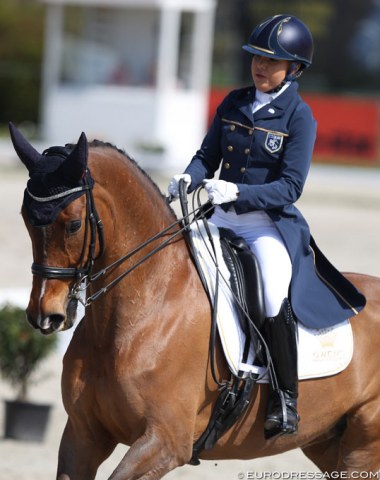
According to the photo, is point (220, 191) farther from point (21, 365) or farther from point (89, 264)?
point (21, 365)

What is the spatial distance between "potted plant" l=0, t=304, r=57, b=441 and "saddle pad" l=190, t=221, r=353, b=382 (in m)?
3.20

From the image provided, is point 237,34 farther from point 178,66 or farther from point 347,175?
point 347,175

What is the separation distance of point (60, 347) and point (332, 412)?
4377 millimetres

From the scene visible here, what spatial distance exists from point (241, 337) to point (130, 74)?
2238 centimetres

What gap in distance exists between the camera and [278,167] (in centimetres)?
470

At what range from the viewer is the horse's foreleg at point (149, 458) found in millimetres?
4184

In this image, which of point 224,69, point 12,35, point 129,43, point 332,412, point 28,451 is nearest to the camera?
point 332,412

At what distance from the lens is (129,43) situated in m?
26.4

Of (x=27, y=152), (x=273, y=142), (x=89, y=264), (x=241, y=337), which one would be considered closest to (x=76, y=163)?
(x=27, y=152)

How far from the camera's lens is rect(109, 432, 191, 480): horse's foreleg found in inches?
165

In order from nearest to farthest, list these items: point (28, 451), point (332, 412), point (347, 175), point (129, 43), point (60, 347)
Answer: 1. point (332, 412)
2. point (28, 451)
3. point (60, 347)
4. point (347, 175)
5. point (129, 43)

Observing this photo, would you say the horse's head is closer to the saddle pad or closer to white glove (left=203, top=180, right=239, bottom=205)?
white glove (left=203, top=180, right=239, bottom=205)

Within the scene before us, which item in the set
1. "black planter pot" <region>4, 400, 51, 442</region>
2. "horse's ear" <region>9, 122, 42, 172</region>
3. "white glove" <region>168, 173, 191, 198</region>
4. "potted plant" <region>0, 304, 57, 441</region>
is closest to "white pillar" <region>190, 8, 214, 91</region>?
"potted plant" <region>0, 304, 57, 441</region>

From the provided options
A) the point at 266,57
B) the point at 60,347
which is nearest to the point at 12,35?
the point at 60,347
